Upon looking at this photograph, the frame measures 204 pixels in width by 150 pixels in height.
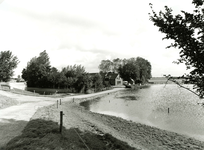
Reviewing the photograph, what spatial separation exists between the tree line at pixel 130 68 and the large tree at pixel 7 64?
76825mm

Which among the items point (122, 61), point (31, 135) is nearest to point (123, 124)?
point (31, 135)

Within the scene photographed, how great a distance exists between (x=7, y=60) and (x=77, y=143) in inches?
1970

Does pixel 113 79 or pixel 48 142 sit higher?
pixel 113 79

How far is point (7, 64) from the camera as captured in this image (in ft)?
165

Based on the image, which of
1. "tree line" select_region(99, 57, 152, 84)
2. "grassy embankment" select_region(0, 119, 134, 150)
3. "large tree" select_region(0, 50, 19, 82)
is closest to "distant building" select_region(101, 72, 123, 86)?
"tree line" select_region(99, 57, 152, 84)

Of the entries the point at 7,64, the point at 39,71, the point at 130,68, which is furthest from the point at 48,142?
the point at 130,68

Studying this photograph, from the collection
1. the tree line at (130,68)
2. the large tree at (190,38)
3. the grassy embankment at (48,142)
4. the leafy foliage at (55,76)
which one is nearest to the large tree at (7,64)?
the leafy foliage at (55,76)

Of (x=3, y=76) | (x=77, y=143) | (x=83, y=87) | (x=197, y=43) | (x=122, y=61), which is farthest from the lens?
(x=122, y=61)

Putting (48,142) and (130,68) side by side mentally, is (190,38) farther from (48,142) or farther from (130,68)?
(130,68)

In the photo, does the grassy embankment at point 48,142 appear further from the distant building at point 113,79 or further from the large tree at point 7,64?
the distant building at point 113,79

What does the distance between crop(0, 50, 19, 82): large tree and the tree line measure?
252 ft

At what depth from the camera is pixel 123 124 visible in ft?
66.4

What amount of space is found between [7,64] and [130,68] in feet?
262

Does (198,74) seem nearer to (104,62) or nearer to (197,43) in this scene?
(197,43)
